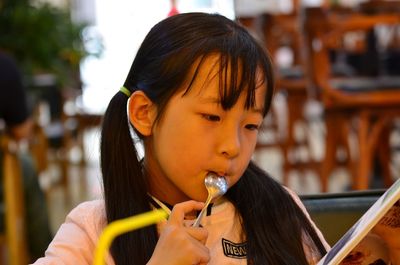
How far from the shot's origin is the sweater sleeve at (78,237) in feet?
2.97

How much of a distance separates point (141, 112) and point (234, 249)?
22 cm

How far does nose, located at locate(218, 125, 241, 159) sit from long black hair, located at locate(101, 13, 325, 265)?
0.11 ft

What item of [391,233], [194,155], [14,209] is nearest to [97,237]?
[194,155]

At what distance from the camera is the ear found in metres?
0.99

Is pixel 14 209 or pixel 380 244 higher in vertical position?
pixel 380 244

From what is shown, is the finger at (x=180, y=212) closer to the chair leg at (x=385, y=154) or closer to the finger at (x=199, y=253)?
the finger at (x=199, y=253)

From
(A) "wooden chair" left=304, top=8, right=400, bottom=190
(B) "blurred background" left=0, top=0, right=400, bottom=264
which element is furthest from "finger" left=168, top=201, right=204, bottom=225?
(A) "wooden chair" left=304, top=8, right=400, bottom=190

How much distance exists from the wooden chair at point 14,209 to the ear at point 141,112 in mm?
1383

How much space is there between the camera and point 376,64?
3338 mm

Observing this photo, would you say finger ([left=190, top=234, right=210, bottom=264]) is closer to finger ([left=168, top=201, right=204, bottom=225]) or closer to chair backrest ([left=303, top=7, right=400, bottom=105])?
finger ([left=168, top=201, right=204, bottom=225])

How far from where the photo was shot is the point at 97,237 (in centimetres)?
95

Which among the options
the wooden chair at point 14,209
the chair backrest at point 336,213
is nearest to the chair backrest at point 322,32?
the wooden chair at point 14,209

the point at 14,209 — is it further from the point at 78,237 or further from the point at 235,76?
Answer: the point at 235,76

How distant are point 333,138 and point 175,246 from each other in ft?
7.01
